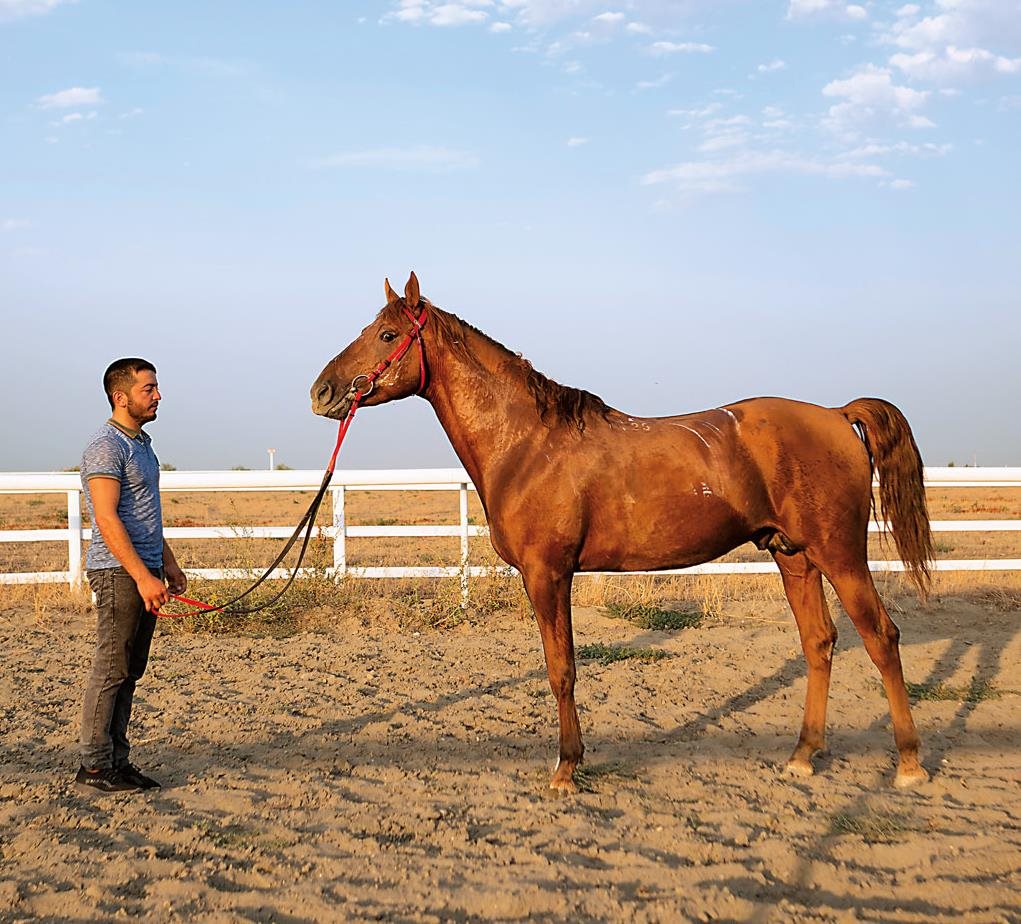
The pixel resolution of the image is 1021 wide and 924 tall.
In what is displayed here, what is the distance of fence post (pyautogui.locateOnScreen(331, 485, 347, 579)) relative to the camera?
29.3 feet

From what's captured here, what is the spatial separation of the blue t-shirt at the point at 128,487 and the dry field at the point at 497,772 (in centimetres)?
108

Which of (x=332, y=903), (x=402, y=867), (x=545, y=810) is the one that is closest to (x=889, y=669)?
(x=545, y=810)

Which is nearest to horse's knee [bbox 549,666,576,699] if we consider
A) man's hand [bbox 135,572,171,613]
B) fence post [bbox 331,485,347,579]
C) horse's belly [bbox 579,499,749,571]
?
horse's belly [bbox 579,499,749,571]

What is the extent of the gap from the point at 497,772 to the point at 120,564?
2093 millimetres

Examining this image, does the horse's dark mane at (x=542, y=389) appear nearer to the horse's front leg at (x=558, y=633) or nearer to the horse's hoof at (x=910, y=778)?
the horse's front leg at (x=558, y=633)

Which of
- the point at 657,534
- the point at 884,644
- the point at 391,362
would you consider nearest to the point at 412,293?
the point at 391,362

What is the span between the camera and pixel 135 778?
13.8ft

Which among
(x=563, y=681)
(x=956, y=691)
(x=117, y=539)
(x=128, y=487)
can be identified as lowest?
(x=956, y=691)

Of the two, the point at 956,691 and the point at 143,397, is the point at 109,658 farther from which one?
the point at 956,691

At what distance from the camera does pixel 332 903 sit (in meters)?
3.01

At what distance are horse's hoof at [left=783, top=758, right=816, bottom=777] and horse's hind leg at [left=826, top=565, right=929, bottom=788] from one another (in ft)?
1.34

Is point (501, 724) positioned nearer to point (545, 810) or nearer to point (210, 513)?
point (545, 810)

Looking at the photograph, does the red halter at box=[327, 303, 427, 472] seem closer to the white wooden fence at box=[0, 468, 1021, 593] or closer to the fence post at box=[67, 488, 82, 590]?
the white wooden fence at box=[0, 468, 1021, 593]

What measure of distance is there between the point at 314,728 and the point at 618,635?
136 inches
